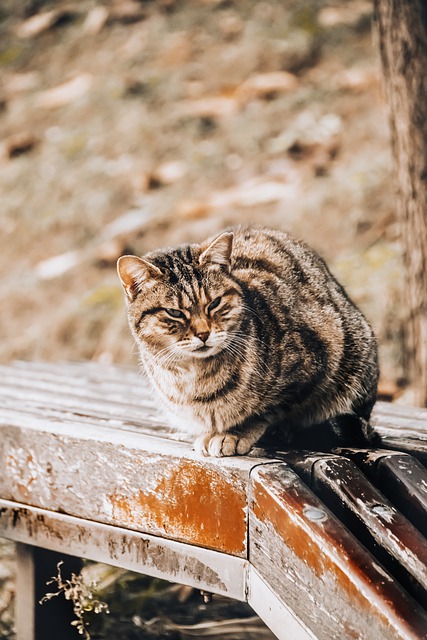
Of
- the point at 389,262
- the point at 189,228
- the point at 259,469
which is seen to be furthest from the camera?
the point at 189,228

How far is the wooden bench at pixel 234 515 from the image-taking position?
163cm

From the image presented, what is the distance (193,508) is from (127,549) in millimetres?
343

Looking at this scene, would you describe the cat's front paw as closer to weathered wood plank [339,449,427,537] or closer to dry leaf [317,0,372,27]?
weathered wood plank [339,449,427,537]

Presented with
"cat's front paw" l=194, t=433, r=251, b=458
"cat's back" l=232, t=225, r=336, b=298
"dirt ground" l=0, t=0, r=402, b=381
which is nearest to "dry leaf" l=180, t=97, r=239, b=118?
"dirt ground" l=0, t=0, r=402, b=381

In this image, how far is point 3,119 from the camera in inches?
299

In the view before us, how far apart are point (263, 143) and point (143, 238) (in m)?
1.36

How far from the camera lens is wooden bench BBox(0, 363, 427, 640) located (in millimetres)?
1628

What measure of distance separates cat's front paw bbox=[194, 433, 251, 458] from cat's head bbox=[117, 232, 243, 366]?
231mm

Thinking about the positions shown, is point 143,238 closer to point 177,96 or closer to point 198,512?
point 177,96

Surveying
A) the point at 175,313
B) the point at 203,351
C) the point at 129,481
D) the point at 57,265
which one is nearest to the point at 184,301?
the point at 175,313

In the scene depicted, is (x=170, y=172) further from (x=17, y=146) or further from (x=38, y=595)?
(x=38, y=595)

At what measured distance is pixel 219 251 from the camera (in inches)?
86.0

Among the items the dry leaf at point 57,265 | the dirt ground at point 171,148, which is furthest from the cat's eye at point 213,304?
the dry leaf at point 57,265

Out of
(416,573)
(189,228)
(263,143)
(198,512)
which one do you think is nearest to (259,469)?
(198,512)
